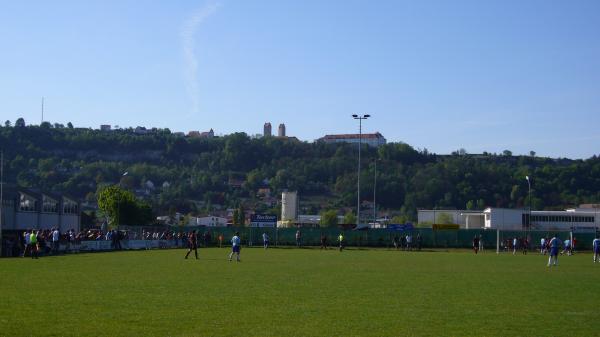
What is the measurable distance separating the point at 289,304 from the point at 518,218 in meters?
107

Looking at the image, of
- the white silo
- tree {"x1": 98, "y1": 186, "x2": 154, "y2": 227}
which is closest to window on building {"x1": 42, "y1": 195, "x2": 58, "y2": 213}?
tree {"x1": 98, "y1": 186, "x2": 154, "y2": 227}

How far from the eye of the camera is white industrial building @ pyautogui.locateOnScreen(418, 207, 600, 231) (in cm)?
11794

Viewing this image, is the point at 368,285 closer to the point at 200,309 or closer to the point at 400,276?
the point at 400,276

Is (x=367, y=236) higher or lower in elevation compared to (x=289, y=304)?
higher

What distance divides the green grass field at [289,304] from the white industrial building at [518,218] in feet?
297

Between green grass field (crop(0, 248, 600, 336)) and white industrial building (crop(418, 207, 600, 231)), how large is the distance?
9061cm

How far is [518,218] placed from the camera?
120m

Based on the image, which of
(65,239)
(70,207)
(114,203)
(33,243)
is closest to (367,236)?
(70,207)

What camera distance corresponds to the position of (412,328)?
15.0 meters

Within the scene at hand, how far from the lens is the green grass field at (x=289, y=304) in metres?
14.7

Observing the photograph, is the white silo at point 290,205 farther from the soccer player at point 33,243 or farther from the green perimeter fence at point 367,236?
the soccer player at point 33,243

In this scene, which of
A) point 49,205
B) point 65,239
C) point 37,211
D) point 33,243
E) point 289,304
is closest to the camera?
point 289,304

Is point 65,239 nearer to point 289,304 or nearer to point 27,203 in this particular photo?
point 27,203

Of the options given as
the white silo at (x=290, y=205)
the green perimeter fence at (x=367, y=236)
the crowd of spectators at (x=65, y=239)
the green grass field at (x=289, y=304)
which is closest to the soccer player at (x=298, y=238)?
the green perimeter fence at (x=367, y=236)
